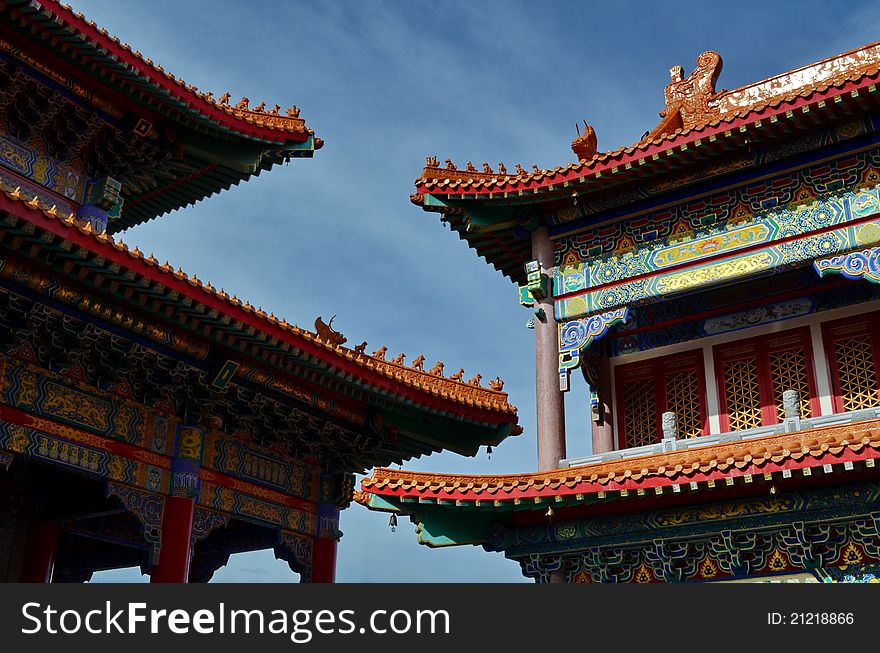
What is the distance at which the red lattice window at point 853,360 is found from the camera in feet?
42.3

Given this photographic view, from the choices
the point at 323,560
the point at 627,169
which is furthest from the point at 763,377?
the point at 323,560

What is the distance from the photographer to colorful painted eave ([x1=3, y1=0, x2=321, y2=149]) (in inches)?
501

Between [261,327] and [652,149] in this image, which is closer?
[261,327]

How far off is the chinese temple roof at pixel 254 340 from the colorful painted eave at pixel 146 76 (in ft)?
7.08

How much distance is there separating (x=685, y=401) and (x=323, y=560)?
17.9ft

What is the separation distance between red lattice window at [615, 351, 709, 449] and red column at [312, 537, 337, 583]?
4.35m

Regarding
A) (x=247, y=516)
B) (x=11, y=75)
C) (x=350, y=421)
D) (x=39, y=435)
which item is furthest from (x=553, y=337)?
(x=11, y=75)

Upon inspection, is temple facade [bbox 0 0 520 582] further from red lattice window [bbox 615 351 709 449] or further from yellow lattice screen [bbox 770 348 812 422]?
yellow lattice screen [bbox 770 348 812 422]

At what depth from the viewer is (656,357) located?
48.2 feet

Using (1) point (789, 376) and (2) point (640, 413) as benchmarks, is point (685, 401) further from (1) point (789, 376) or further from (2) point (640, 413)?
(1) point (789, 376)

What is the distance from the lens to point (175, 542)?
11922 mm
